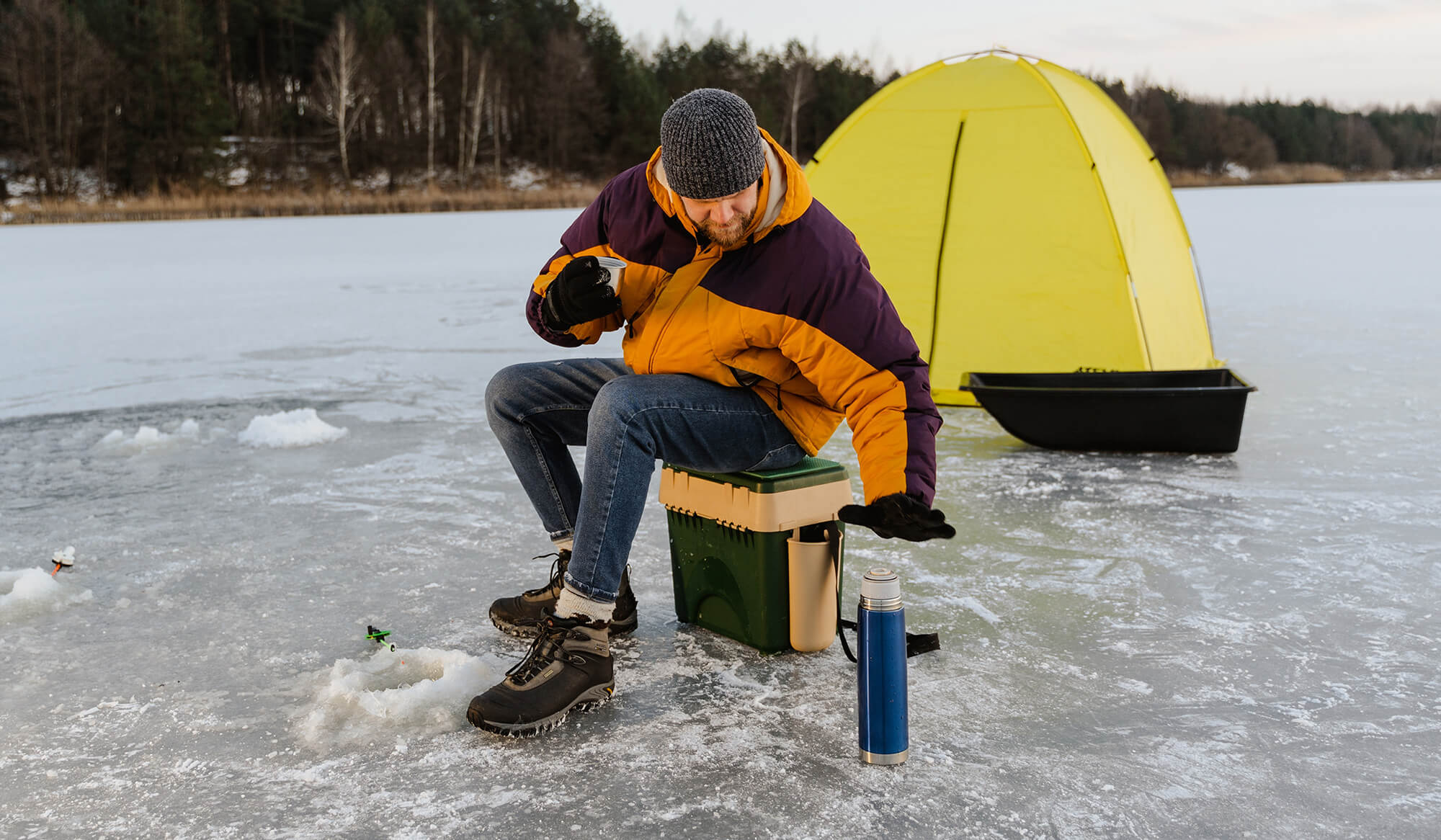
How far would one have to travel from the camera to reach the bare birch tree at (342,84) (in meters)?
36.8

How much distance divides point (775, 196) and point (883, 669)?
0.86 m

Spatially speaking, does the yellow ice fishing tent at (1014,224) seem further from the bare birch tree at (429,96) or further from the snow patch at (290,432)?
the bare birch tree at (429,96)

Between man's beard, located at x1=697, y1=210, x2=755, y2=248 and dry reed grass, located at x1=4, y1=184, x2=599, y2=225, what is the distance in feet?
74.2

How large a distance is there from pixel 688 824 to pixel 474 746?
0.48m

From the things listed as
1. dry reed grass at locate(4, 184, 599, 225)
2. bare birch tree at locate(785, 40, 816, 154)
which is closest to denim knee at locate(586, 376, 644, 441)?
dry reed grass at locate(4, 184, 599, 225)

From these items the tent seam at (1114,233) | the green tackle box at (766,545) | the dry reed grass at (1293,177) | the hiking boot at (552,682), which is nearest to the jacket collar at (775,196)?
the green tackle box at (766,545)

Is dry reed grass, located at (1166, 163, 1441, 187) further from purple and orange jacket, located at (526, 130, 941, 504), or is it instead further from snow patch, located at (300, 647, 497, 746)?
snow patch, located at (300, 647, 497, 746)

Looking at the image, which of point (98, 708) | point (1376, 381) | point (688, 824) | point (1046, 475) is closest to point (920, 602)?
point (688, 824)

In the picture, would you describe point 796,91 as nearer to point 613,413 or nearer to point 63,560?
point 63,560

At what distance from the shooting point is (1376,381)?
5.31m

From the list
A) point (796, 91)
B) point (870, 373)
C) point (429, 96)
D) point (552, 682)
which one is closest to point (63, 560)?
point (552, 682)

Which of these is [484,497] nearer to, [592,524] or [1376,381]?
[592,524]

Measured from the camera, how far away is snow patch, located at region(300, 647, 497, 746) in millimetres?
2010

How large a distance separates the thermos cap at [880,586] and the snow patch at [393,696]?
796 mm
